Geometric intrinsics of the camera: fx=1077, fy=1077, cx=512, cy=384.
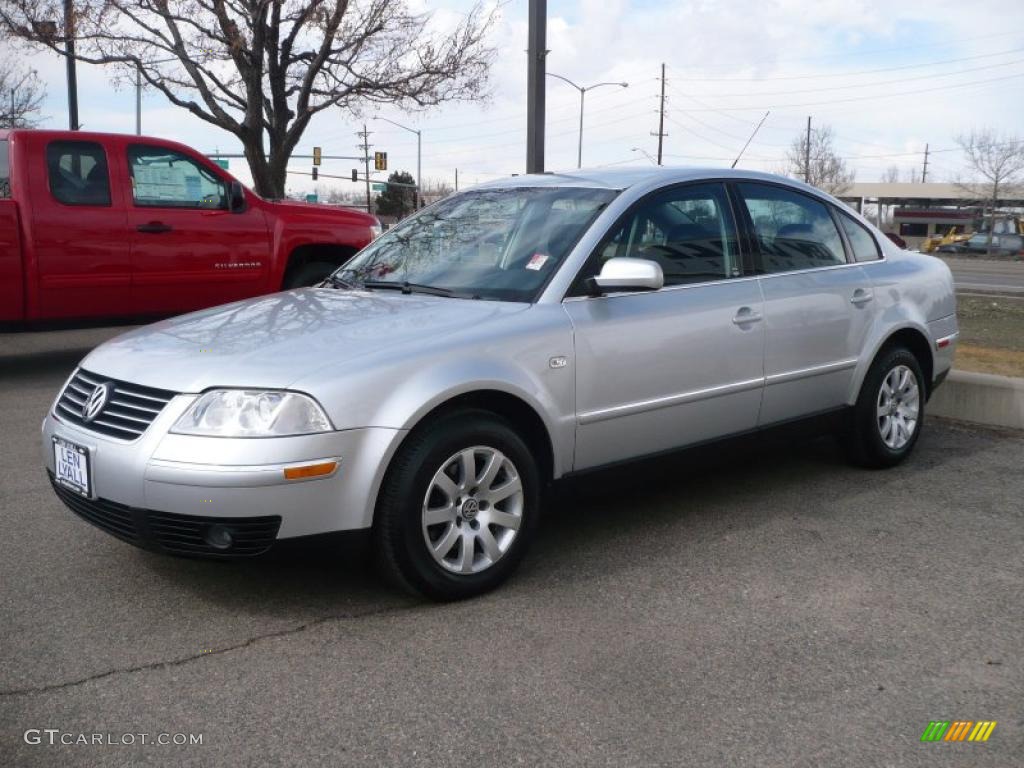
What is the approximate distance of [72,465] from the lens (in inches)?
153

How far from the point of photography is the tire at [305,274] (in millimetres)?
9586

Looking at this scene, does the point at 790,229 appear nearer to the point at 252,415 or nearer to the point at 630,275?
the point at 630,275

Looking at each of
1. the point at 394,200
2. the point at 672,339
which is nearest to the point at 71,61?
the point at 672,339

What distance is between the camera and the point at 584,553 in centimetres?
449

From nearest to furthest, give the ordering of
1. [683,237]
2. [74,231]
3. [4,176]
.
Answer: [683,237] < [4,176] < [74,231]

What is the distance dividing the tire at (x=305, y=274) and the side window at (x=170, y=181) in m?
0.86

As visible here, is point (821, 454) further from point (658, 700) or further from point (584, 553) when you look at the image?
point (658, 700)

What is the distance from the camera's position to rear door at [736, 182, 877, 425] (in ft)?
16.7

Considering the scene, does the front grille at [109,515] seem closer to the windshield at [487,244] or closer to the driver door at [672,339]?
the windshield at [487,244]

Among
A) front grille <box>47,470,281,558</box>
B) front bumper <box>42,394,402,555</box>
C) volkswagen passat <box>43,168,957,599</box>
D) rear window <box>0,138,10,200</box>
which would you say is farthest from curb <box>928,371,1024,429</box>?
rear window <box>0,138,10,200</box>

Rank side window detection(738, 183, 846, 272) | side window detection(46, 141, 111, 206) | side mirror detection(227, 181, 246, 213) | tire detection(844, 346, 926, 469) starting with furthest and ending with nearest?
1. side mirror detection(227, 181, 246, 213)
2. side window detection(46, 141, 111, 206)
3. tire detection(844, 346, 926, 469)
4. side window detection(738, 183, 846, 272)

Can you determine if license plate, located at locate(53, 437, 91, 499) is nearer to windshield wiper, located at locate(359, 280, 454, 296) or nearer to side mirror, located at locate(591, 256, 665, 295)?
windshield wiper, located at locate(359, 280, 454, 296)

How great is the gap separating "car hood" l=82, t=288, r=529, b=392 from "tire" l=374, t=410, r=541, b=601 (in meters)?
0.36

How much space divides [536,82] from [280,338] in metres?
7.01
